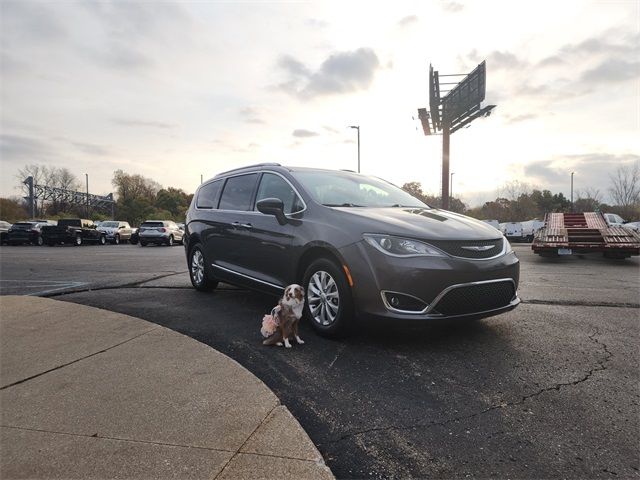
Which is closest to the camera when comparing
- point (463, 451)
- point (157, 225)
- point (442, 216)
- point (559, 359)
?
point (463, 451)

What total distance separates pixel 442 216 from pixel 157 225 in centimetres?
2638

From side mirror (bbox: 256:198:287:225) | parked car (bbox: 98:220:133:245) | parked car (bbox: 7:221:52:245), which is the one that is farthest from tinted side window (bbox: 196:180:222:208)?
parked car (bbox: 98:220:133:245)

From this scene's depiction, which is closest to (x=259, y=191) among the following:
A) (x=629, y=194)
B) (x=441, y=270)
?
(x=441, y=270)

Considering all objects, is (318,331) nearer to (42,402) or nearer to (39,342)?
(42,402)

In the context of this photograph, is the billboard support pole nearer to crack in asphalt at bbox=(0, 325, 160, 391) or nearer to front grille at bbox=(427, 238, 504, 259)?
front grille at bbox=(427, 238, 504, 259)

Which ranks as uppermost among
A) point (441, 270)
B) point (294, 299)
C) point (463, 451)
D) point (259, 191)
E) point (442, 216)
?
point (259, 191)

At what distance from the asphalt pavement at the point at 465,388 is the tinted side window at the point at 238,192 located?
1387 mm

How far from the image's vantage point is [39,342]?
432cm

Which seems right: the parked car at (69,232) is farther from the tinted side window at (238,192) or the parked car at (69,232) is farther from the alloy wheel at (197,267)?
the tinted side window at (238,192)

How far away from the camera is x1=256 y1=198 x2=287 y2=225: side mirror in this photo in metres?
4.67

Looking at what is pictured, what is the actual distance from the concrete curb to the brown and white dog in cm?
57

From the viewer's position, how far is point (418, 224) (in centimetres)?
410

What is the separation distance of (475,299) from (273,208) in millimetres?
2214

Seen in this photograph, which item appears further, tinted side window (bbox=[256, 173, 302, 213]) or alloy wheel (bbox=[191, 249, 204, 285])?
alloy wheel (bbox=[191, 249, 204, 285])
